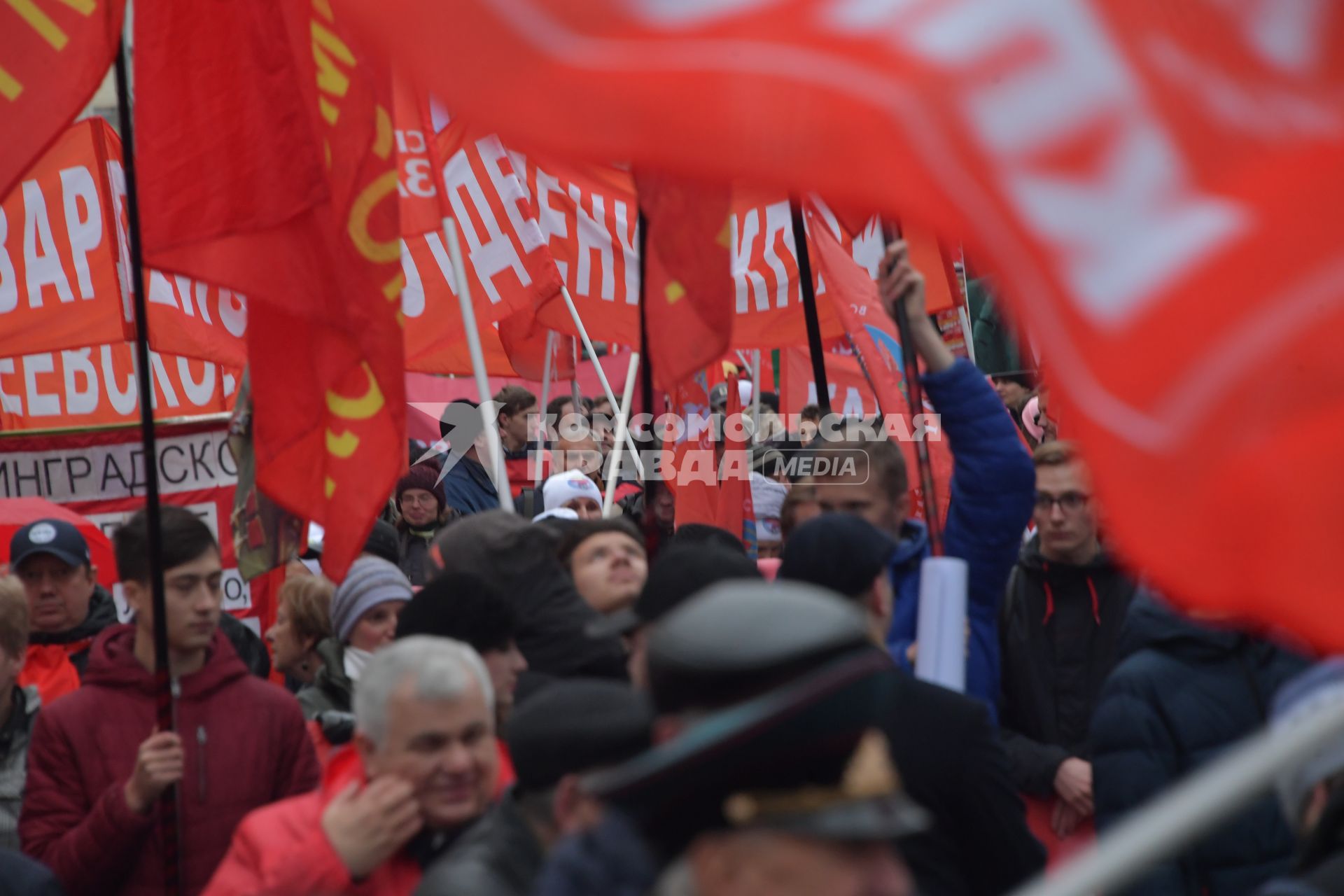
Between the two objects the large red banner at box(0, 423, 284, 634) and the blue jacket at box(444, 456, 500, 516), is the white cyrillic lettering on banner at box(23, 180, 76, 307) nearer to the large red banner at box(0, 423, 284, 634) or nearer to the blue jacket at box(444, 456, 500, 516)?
the large red banner at box(0, 423, 284, 634)

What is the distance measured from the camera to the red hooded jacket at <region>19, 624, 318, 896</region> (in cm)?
436

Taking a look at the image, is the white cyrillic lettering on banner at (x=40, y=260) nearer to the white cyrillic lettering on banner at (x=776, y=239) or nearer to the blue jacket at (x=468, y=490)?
the blue jacket at (x=468, y=490)

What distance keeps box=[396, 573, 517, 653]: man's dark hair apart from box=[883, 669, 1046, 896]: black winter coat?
1.04m

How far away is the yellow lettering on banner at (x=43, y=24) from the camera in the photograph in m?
4.72

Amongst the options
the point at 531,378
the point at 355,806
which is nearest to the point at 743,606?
the point at 355,806

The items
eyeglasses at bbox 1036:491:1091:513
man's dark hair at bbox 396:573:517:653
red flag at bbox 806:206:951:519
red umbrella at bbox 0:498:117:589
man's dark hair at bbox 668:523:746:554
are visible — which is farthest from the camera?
red flag at bbox 806:206:951:519

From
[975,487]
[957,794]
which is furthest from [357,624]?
[957,794]

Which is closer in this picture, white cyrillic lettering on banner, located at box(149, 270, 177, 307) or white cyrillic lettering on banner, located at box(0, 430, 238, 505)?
white cyrillic lettering on banner, located at box(0, 430, 238, 505)

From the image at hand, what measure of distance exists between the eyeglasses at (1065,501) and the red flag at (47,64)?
9.37 ft

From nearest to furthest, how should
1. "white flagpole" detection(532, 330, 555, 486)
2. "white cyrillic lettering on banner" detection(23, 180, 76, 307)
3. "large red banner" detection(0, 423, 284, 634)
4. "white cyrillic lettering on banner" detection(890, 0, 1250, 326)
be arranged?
"white cyrillic lettering on banner" detection(890, 0, 1250, 326)
"large red banner" detection(0, 423, 284, 634)
"white cyrillic lettering on banner" detection(23, 180, 76, 307)
"white flagpole" detection(532, 330, 555, 486)

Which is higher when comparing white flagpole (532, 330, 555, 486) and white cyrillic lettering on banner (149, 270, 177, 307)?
white cyrillic lettering on banner (149, 270, 177, 307)

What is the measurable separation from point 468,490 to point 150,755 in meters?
5.70

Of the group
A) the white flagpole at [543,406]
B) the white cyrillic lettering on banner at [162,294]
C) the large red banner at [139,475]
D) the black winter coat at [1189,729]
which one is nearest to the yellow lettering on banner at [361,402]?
the large red banner at [139,475]

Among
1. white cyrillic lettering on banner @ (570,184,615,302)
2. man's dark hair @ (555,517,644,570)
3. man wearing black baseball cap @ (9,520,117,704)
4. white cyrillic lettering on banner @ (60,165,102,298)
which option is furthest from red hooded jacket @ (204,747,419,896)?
white cyrillic lettering on banner @ (570,184,615,302)
